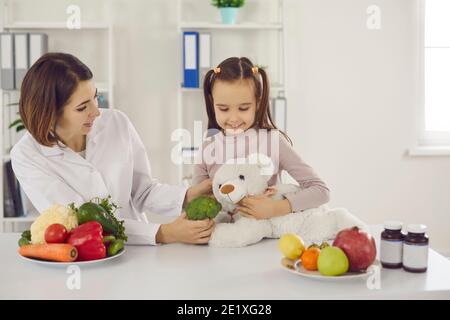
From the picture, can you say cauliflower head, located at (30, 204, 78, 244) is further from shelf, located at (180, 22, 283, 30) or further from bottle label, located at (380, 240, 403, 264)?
shelf, located at (180, 22, 283, 30)

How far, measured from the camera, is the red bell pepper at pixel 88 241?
1.52m

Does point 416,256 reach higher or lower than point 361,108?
lower

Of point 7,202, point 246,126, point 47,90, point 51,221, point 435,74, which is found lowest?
point 7,202

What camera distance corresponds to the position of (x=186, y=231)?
67.6 inches

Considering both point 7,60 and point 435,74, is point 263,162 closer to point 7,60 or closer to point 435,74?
point 7,60

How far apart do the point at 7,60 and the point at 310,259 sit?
241cm

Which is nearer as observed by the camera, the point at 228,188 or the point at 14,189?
the point at 228,188

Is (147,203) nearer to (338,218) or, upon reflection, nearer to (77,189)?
(77,189)

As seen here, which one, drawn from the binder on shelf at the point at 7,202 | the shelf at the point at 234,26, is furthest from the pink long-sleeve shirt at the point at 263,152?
the binder on shelf at the point at 7,202

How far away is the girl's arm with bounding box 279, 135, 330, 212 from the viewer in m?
1.78

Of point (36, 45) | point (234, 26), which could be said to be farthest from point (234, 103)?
point (36, 45)

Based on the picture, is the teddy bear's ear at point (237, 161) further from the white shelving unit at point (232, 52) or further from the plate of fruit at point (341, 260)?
the white shelving unit at point (232, 52)

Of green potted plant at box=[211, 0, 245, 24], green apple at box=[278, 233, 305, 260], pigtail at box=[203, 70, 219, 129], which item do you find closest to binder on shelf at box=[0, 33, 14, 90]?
green potted plant at box=[211, 0, 245, 24]

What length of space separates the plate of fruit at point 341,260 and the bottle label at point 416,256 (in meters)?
0.08
